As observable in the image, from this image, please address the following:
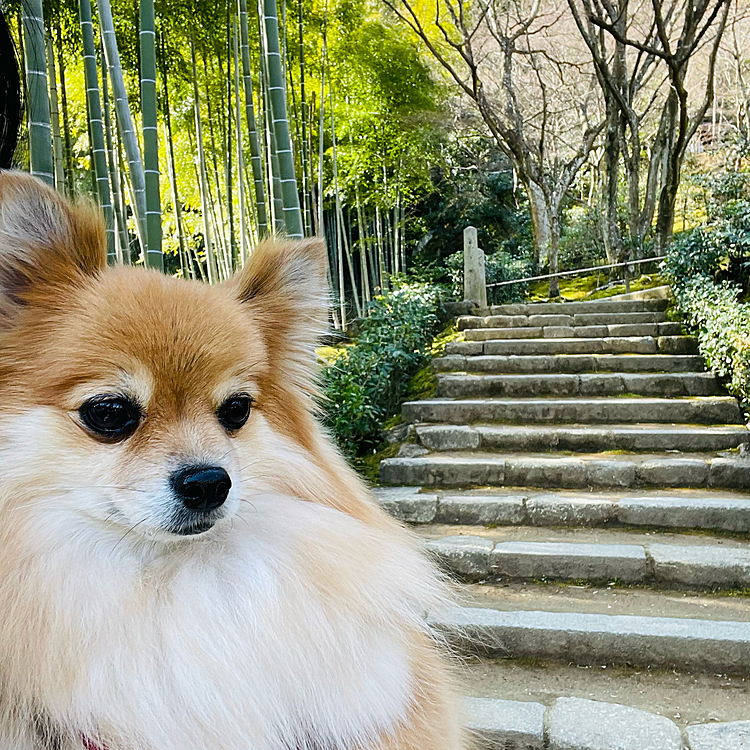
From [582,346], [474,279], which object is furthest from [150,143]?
[474,279]

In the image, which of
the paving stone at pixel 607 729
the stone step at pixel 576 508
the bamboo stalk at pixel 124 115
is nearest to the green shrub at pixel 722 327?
the stone step at pixel 576 508

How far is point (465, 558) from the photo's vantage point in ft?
13.4

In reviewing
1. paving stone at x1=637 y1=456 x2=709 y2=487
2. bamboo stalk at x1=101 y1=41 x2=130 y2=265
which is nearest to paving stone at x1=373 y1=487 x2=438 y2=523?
paving stone at x1=637 y1=456 x2=709 y2=487

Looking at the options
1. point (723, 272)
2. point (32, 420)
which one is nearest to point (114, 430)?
point (32, 420)

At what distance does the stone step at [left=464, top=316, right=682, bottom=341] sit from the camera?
741 cm

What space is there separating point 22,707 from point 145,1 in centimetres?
258

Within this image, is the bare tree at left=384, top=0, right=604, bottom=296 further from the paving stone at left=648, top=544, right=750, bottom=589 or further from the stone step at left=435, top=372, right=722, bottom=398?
the paving stone at left=648, top=544, right=750, bottom=589

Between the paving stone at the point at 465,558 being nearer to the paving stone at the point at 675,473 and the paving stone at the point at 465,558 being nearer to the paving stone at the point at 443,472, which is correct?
the paving stone at the point at 443,472

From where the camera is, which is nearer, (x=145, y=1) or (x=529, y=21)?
(x=145, y=1)

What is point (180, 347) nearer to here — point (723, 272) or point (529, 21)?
point (723, 272)

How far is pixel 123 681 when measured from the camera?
95cm

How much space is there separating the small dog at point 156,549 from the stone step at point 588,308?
26.5ft

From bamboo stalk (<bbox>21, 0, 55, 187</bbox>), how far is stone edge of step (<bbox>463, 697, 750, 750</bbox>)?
7.96ft

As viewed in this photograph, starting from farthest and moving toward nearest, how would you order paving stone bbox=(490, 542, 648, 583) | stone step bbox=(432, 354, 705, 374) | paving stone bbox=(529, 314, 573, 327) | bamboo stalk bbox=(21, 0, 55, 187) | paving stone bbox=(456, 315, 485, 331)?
1. paving stone bbox=(456, 315, 485, 331)
2. paving stone bbox=(529, 314, 573, 327)
3. stone step bbox=(432, 354, 705, 374)
4. paving stone bbox=(490, 542, 648, 583)
5. bamboo stalk bbox=(21, 0, 55, 187)
